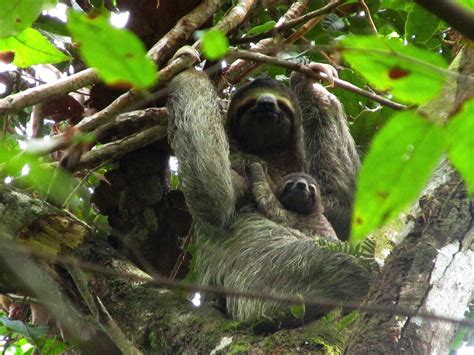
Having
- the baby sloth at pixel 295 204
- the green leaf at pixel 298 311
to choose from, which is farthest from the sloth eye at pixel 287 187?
the green leaf at pixel 298 311

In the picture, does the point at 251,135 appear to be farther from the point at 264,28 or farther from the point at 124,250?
the point at 124,250

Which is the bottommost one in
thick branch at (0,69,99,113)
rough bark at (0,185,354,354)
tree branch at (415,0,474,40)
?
rough bark at (0,185,354,354)

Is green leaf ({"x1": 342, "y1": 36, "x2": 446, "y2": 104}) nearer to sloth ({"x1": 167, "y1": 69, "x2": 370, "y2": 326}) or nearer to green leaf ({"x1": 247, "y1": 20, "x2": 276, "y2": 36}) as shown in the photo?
sloth ({"x1": 167, "y1": 69, "x2": 370, "y2": 326})

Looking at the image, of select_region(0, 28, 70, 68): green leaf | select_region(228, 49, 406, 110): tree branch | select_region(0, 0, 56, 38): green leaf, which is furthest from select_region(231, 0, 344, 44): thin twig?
select_region(0, 0, 56, 38): green leaf

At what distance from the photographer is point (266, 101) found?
659cm

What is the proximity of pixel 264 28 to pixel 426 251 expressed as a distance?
2.85 m

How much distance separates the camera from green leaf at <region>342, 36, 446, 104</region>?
122 cm

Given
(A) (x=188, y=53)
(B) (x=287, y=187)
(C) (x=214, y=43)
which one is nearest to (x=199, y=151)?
(A) (x=188, y=53)

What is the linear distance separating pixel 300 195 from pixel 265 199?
32cm

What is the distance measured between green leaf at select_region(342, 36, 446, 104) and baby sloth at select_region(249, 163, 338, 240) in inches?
190

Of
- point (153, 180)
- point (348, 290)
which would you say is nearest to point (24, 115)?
point (153, 180)

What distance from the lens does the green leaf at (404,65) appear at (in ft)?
4.02

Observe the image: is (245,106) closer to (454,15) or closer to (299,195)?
(299,195)

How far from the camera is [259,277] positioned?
5.59m
